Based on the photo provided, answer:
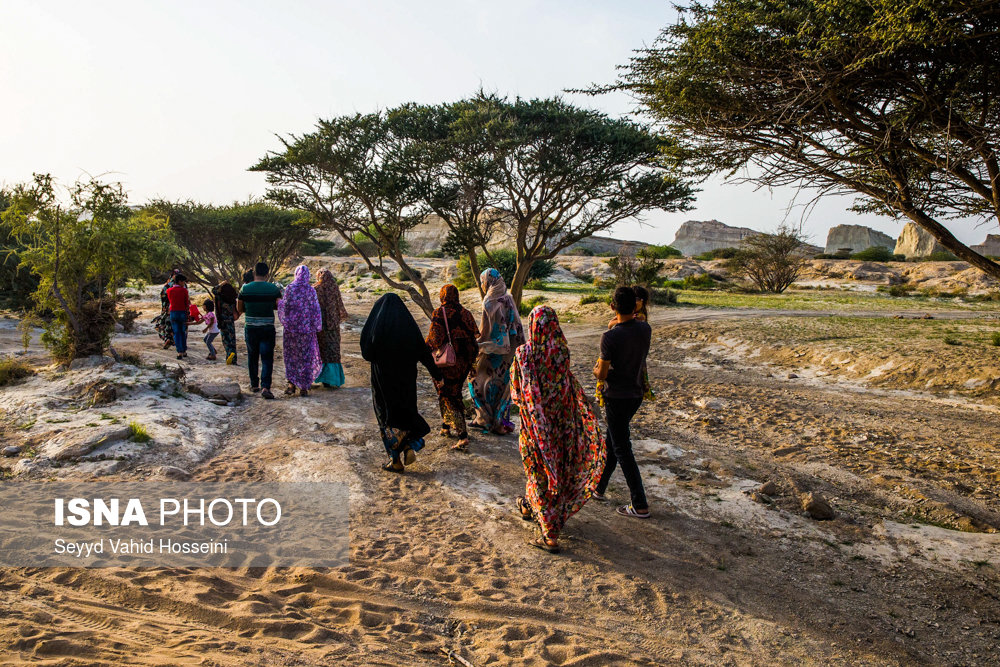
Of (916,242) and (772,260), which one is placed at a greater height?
(916,242)

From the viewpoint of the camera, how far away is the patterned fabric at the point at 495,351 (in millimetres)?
6516

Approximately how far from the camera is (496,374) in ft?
22.1

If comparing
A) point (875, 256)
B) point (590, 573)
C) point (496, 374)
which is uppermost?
point (875, 256)

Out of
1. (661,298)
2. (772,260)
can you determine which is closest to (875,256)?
(772,260)

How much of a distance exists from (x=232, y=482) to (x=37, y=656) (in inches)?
108

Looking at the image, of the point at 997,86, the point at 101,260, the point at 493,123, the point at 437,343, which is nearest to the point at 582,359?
the point at 493,123

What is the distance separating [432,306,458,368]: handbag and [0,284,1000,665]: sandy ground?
2.98 ft

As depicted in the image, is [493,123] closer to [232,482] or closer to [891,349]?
[891,349]

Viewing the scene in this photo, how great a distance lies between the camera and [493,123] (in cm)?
1362

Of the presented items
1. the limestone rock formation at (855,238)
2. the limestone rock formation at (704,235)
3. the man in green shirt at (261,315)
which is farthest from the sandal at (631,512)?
the limestone rock formation at (855,238)

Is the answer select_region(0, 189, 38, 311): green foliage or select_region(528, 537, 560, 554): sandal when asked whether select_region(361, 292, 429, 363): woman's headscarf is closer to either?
select_region(528, 537, 560, 554): sandal

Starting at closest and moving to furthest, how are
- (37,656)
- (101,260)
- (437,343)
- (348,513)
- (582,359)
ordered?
(37,656), (348,513), (437,343), (101,260), (582,359)

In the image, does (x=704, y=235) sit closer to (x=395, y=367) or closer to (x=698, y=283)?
(x=698, y=283)

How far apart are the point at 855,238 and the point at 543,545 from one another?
90946mm
